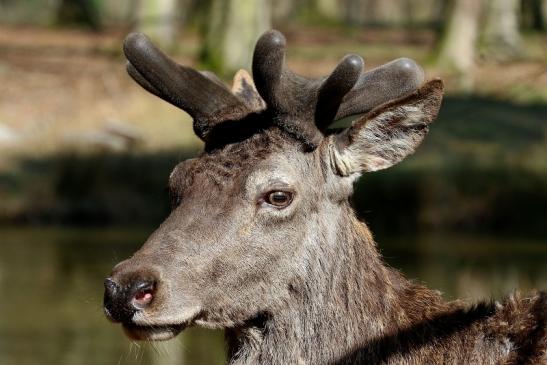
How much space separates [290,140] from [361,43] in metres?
31.7

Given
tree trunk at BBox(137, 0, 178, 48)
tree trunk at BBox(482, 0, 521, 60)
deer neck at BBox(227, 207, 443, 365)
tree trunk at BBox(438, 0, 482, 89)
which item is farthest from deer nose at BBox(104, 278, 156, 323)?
tree trunk at BBox(482, 0, 521, 60)

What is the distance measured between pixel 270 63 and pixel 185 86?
53 centimetres

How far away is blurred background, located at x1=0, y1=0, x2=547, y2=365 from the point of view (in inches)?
545

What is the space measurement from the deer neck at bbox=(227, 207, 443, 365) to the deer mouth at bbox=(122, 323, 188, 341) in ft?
1.55

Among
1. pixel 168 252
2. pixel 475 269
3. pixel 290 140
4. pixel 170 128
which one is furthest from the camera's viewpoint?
pixel 170 128

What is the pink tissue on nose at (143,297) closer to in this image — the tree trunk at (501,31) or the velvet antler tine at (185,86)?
the velvet antler tine at (185,86)

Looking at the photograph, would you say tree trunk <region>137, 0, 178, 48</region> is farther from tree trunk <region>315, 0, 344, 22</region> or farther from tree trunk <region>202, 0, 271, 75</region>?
tree trunk <region>315, 0, 344, 22</region>

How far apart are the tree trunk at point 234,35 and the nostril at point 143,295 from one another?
60.1 feet

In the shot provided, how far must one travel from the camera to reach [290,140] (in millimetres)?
6078

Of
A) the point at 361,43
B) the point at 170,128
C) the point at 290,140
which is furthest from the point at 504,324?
the point at 361,43

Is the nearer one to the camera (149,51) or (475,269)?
(149,51)

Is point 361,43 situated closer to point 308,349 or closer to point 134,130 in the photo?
point 134,130

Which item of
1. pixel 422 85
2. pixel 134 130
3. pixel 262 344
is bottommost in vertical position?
pixel 134 130

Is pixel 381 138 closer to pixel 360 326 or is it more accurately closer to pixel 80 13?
pixel 360 326
